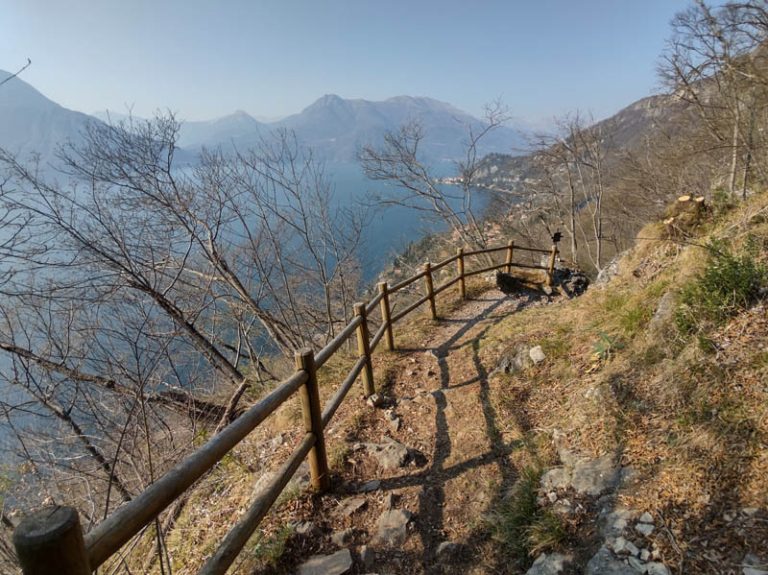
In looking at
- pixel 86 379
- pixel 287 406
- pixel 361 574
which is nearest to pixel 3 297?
pixel 86 379

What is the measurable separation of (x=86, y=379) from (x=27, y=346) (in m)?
1.36

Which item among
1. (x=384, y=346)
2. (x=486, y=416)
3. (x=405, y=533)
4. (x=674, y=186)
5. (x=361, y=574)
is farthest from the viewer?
(x=674, y=186)

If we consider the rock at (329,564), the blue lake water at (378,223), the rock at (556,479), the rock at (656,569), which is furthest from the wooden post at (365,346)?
the blue lake water at (378,223)

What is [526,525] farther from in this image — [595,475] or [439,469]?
[439,469]

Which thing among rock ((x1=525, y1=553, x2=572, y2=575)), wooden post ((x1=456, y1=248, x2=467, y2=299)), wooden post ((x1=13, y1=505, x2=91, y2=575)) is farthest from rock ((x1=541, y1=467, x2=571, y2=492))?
wooden post ((x1=456, y1=248, x2=467, y2=299))

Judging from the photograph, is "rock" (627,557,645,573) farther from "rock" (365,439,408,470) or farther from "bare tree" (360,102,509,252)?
"bare tree" (360,102,509,252)

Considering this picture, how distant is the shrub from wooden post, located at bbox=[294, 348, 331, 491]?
2860 mm

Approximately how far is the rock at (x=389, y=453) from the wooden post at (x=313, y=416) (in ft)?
1.73

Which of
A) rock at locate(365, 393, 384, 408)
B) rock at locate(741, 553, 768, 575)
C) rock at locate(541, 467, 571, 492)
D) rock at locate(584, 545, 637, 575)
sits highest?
rock at locate(741, 553, 768, 575)

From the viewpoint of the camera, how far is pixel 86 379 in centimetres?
675

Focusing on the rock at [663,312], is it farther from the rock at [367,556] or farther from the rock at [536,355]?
the rock at [367,556]

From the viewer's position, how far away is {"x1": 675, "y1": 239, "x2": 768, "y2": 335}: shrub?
115 inches

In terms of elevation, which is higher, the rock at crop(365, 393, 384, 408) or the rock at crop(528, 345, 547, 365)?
the rock at crop(528, 345, 547, 365)

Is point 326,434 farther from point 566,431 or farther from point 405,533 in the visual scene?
point 566,431
